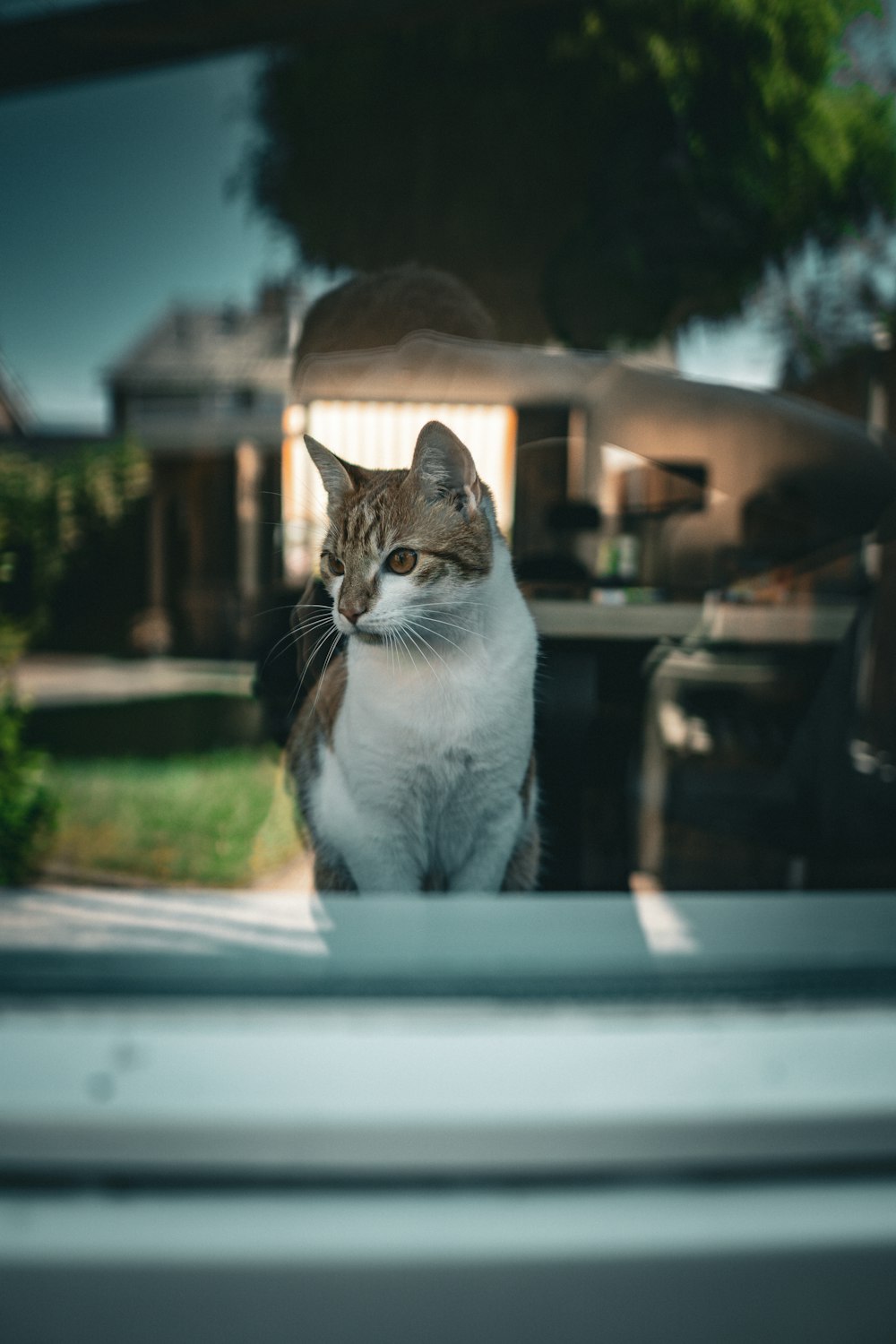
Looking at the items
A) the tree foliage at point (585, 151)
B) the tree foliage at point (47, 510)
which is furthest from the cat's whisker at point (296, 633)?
the tree foliage at point (47, 510)

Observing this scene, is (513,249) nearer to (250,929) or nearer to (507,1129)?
(250,929)

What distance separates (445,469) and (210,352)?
4.40 feet

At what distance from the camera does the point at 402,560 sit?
2.27 feet

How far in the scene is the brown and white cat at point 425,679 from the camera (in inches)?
27.2

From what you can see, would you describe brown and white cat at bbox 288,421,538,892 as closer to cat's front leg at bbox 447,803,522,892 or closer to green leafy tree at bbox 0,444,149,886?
cat's front leg at bbox 447,803,522,892

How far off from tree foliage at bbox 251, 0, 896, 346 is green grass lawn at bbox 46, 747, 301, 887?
814 millimetres

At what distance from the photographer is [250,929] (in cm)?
89

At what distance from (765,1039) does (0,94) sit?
3.75 feet

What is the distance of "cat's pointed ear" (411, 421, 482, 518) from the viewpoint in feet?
2.15

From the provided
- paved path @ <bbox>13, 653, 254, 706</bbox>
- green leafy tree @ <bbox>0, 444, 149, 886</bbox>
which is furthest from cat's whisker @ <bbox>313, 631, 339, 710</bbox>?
paved path @ <bbox>13, 653, 254, 706</bbox>

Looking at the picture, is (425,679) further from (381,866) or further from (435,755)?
(381,866)

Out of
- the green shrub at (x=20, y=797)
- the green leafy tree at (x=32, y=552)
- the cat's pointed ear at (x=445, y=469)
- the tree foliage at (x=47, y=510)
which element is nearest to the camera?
the cat's pointed ear at (x=445, y=469)

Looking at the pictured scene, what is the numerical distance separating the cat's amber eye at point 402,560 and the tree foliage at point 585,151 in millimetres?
393

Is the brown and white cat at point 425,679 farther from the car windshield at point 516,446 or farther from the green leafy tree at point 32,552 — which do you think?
the green leafy tree at point 32,552
